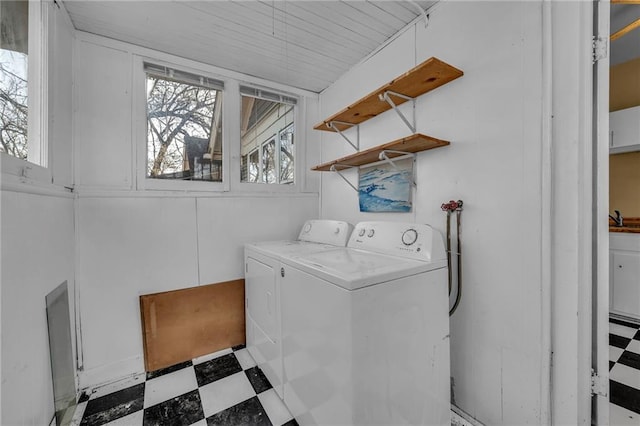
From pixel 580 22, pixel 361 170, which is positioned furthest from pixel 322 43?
pixel 580 22

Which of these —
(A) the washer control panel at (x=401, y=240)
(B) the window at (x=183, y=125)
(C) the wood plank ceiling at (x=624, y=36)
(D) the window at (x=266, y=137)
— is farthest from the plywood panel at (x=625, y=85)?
(B) the window at (x=183, y=125)

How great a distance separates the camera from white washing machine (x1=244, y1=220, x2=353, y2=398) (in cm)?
163

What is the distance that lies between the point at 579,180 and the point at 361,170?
1303 mm

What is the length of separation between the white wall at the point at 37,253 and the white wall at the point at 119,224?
0.10 meters

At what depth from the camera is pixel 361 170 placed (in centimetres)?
214

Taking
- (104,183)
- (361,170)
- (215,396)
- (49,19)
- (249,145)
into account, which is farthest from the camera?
(249,145)

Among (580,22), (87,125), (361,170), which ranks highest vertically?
(580,22)

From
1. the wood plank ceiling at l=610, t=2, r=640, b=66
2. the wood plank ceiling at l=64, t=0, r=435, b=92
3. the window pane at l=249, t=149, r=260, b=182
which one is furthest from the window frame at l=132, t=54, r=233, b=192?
the wood plank ceiling at l=610, t=2, r=640, b=66

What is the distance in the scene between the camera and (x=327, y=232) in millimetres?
2158

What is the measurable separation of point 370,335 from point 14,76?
1.89 meters

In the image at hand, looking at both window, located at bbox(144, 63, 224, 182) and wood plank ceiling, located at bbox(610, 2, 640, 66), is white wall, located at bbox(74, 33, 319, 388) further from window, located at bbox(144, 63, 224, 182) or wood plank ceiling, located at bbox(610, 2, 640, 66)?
wood plank ceiling, located at bbox(610, 2, 640, 66)

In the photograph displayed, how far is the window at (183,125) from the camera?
2016mm

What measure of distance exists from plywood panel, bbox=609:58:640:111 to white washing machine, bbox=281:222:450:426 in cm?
341

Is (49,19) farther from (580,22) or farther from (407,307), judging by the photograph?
(580,22)
